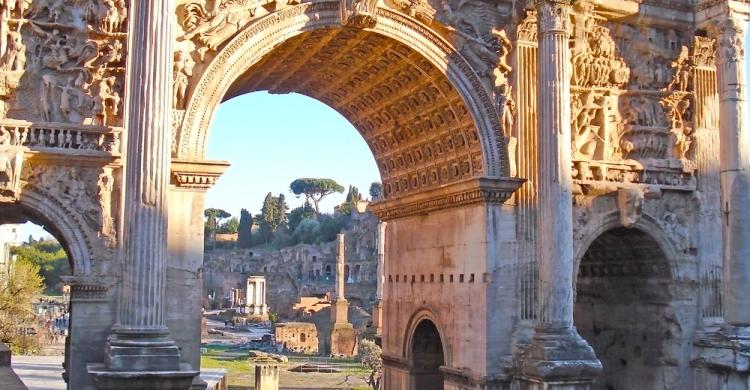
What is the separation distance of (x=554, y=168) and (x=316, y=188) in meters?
113

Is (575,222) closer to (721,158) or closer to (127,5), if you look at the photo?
(721,158)

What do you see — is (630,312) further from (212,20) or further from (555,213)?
(212,20)

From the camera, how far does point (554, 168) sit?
1374 centimetres

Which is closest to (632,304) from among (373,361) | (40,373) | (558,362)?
Answer: (558,362)

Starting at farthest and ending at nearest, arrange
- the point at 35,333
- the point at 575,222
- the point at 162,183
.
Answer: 1. the point at 35,333
2. the point at 575,222
3. the point at 162,183

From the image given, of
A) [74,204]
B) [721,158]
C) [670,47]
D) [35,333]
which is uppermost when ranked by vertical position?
[670,47]

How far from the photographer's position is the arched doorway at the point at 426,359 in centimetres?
1641

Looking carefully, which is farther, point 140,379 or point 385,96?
point 385,96

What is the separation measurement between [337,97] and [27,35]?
6704 millimetres

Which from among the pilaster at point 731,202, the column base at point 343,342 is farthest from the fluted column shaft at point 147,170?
the column base at point 343,342

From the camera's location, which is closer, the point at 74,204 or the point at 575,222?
the point at 74,204

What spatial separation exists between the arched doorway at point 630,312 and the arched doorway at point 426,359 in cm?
307

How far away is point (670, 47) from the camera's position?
1591 centimetres

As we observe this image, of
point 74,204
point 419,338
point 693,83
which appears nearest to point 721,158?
point 693,83
